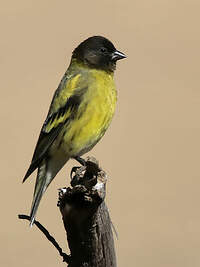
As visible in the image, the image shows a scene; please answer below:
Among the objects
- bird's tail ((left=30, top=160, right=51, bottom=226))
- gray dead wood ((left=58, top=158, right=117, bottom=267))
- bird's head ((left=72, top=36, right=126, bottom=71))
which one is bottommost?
gray dead wood ((left=58, top=158, right=117, bottom=267))

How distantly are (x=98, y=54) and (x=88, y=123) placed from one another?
2.88ft

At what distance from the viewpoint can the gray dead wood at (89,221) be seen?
5477mm

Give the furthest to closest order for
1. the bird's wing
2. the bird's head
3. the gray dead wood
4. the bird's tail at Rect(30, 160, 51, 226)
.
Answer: the bird's head
the bird's wing
the bird's tail at Rect(30, 160, 51, 226)
the gray dead wood

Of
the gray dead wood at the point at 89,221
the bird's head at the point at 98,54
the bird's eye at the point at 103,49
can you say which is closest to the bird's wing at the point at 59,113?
the bird's head at the point at 98,54

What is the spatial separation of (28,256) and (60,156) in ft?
11.2

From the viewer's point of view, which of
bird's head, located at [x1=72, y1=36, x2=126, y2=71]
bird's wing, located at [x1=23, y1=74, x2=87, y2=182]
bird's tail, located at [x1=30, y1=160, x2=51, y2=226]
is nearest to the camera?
bird's tail, located at [x1=30, y1=160, x2=51, y2=226]

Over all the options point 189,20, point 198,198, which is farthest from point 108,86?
point 189,20

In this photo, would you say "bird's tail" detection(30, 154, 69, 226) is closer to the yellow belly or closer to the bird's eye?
the yellow belly

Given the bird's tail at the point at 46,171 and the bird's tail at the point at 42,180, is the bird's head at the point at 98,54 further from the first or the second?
the bird's tail at the point at 42,180

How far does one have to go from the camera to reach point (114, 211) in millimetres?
11492

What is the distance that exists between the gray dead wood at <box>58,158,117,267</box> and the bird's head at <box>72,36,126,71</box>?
Result: 2.49 m

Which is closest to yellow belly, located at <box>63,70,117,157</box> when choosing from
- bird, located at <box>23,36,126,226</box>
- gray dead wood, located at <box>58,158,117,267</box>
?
bird, located at <box>23,36,126,226</box>

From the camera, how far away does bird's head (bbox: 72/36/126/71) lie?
26.6 feet

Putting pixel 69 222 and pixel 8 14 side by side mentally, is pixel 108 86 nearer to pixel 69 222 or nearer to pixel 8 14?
pixel 69 222
